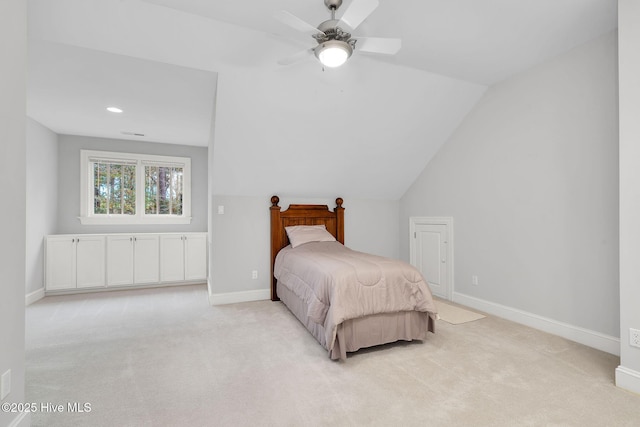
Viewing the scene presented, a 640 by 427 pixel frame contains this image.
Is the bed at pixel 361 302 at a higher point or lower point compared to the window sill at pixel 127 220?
lower

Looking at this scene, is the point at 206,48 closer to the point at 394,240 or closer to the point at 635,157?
the point at 635,157

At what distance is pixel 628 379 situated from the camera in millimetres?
2012

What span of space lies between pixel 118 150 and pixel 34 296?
2.40 meters

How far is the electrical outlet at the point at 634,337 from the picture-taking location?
6.53 feet

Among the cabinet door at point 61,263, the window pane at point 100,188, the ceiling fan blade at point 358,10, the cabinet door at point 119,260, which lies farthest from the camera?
the window pane at point 100,188

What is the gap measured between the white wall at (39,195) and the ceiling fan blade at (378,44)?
4356 millimetres

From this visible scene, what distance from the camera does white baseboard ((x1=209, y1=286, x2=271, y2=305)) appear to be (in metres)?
3.99

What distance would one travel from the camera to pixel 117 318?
347 cm

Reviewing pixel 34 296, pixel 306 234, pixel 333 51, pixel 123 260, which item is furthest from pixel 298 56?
pixel 34 296

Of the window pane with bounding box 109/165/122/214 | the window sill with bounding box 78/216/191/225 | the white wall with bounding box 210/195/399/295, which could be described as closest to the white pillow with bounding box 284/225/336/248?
the white wall with bounding box 210/195/399/295

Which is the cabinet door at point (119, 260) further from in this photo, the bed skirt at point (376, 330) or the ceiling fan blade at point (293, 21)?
the ceiling fan blade at point (293, 21)

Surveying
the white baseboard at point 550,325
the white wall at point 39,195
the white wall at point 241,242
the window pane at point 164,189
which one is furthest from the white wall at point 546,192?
the white wall at point 39,195

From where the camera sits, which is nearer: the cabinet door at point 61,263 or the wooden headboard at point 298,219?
the wooden headboard at point 298,219

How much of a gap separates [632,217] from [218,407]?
2894 millimetres
